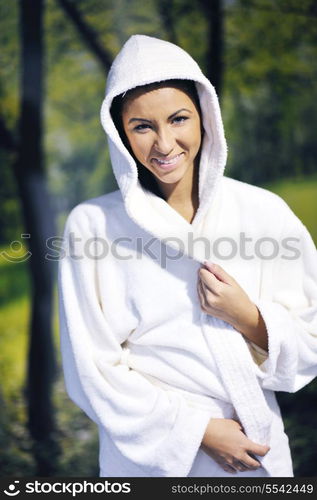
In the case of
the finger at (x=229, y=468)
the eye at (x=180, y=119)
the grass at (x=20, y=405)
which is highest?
the eye at (x=180, y=119)

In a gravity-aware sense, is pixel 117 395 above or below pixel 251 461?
above

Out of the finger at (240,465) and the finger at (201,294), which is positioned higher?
the finger at (201,294)

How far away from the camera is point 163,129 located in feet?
3.98

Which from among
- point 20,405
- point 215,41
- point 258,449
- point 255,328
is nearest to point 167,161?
point 255,328

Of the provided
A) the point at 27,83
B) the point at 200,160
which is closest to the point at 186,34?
the point at 27,83

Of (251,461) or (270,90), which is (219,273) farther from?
(270,90)

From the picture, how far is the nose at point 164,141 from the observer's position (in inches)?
47.6

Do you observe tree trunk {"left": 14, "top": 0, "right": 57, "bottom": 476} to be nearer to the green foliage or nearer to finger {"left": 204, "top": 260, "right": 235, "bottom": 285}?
the green foliage

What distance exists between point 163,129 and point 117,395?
0.54 m

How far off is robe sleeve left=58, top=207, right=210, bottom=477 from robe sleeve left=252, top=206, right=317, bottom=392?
0.19 m

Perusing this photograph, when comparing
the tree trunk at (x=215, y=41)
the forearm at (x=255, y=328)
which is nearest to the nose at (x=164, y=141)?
the forearm at (x=255, y=328)

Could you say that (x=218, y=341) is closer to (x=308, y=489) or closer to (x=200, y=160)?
(x=200, y=160)

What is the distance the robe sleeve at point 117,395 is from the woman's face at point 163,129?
0.23m

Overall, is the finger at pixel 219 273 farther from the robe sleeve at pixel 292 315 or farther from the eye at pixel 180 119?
the eye at pixel 180 119
